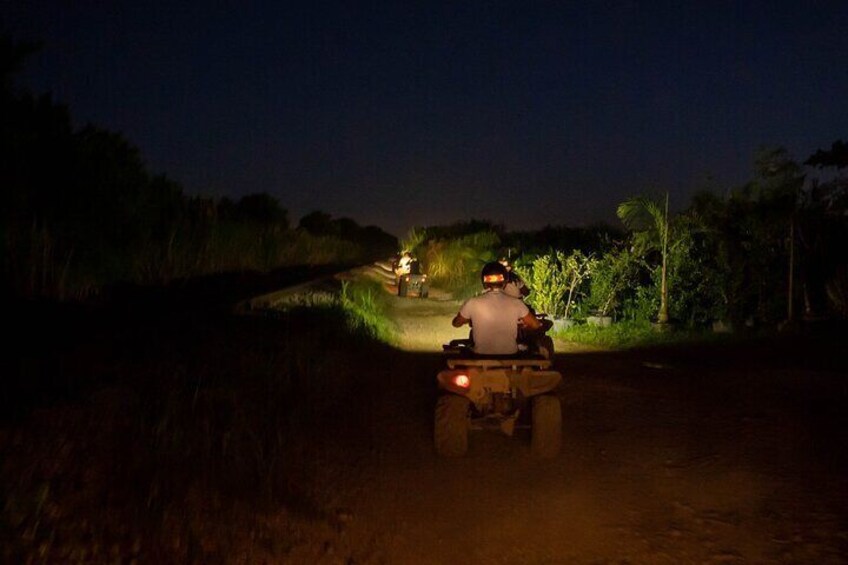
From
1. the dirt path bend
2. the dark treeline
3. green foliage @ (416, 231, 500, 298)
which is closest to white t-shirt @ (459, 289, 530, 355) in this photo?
the dirt path bend

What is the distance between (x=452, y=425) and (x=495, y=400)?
1.65 ft

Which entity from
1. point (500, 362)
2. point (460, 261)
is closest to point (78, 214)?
point (500, 362)

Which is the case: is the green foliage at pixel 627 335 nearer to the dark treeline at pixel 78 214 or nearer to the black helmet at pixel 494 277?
the black helmet at pixel 494 277

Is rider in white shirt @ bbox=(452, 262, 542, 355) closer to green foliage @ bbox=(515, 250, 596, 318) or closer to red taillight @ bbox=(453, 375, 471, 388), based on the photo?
red taillight @ bbox=(453, 375, 471, 388)

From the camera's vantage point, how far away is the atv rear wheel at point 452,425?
7434 mm

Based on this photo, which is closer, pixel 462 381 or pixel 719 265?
pixel 462 381

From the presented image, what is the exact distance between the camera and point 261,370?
9547 millimetres

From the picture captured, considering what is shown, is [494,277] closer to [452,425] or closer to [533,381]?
[533,381]

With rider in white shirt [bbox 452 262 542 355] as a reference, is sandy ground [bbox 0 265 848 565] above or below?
below

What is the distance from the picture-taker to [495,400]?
759 cm

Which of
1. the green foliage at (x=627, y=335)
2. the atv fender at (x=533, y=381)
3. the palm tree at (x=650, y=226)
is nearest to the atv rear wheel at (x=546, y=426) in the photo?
the atv fender at (x=533, y=381)

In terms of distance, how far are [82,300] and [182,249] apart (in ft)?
24.1

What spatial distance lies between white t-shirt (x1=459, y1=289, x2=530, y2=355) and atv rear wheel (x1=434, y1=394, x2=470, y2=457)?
2.29 feet

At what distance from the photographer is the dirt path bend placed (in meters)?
5.40
